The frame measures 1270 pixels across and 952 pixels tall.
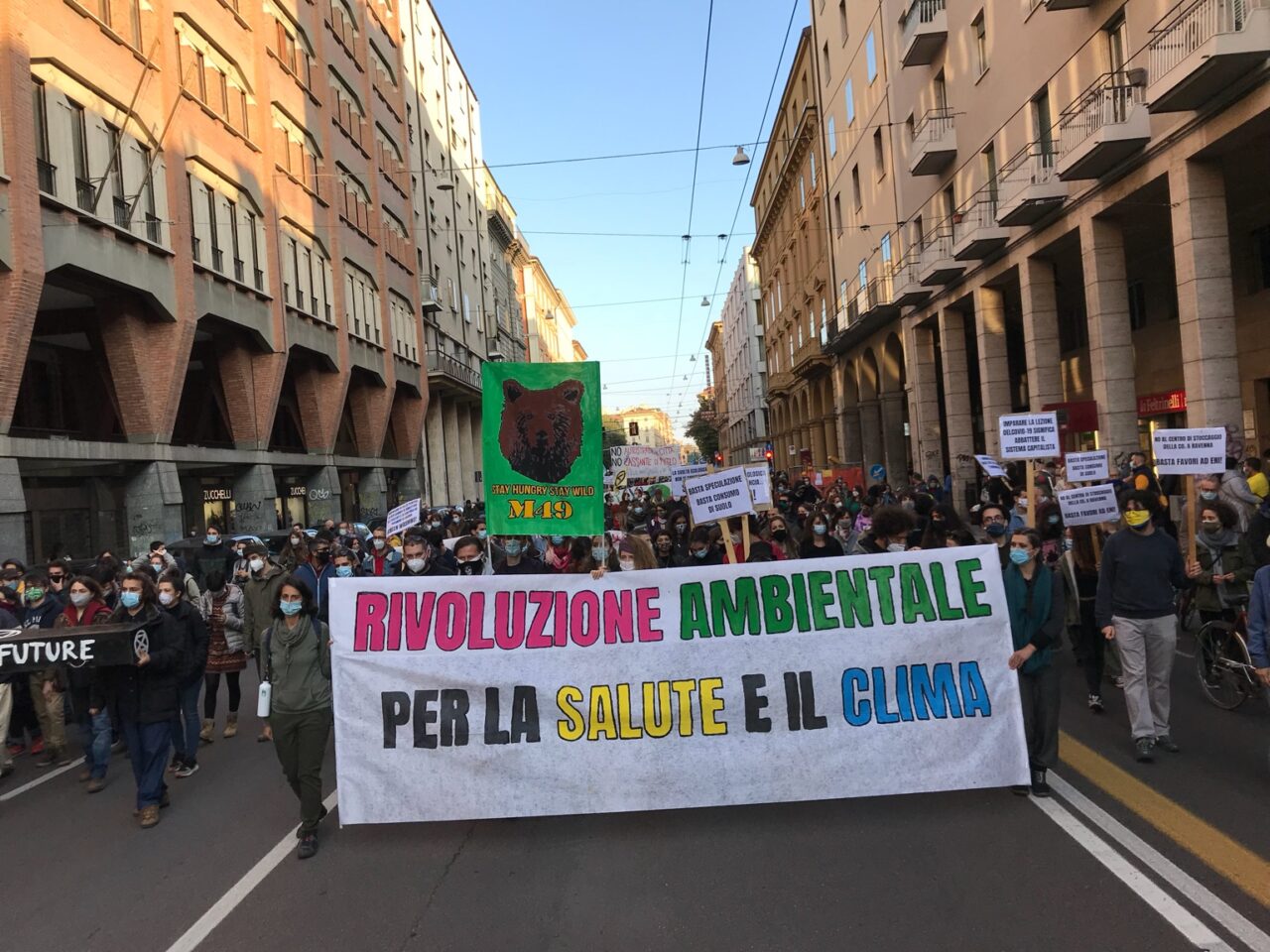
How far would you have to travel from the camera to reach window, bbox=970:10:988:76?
21.9 metres

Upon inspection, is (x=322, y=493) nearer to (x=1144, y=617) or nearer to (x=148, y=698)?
(x=148, y=698)

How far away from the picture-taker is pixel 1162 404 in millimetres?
22344

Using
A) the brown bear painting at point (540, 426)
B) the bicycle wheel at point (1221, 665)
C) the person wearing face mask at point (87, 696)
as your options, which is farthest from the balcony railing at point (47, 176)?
the bicycle wheel at point (1221, 665)

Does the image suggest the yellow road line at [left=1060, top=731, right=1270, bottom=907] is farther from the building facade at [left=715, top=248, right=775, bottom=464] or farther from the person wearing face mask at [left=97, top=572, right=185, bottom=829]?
the building facade at [left=715, top=248, right=775, bottom=464]

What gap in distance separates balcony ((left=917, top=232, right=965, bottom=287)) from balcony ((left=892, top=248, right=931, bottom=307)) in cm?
36

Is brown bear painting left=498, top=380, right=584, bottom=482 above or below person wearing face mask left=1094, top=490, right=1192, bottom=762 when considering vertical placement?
above

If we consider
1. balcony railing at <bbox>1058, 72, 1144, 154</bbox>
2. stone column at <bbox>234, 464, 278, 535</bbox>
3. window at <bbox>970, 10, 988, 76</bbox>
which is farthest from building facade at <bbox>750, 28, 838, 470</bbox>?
stone column at <bbox>234, 464, 278, 535</bbox>

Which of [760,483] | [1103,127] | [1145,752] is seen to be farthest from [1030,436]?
[1103,127]

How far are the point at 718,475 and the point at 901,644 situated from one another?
284 centimetres

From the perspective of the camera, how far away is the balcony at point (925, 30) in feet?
78.0

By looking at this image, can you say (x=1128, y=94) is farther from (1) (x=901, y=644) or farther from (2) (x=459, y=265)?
(2) (x=459, y=265)

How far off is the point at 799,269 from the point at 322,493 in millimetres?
27079

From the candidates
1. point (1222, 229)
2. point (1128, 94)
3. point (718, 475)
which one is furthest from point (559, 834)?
point (1128, 94)

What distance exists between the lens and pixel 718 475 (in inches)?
311
